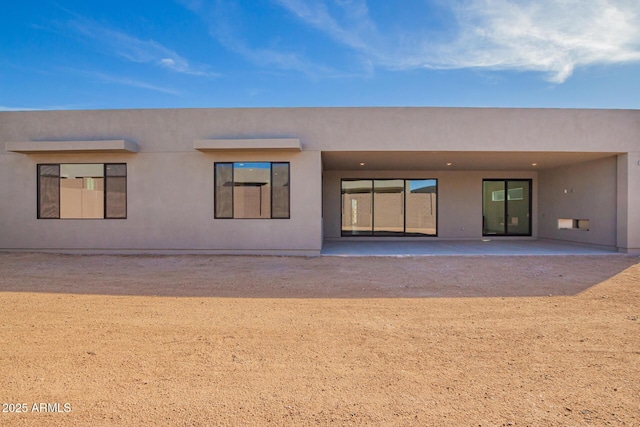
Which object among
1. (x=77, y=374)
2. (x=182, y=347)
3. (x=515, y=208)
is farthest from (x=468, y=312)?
(x=515, y=208)

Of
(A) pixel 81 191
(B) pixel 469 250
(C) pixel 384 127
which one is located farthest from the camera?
(B) pixel 469 250

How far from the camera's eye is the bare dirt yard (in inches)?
97.7

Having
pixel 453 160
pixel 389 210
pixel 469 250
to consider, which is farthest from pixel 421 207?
pixel 469 250

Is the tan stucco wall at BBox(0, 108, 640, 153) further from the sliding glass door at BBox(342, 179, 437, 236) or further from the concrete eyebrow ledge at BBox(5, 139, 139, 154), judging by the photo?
the sliding glass door at BBox(342, 179, 437, 236)

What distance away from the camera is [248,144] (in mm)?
9578

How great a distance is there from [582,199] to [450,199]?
4.37m

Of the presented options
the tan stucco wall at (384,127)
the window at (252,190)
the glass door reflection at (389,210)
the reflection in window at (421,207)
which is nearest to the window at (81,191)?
the tan stucco wall at (384,127)

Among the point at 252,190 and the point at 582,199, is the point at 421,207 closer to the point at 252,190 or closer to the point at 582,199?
the point at 582,199

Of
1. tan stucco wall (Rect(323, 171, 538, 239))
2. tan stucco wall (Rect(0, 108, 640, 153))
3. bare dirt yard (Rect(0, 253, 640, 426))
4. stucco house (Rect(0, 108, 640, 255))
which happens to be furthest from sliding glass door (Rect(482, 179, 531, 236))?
bare dirt yard (Rect(0, 253, 640, 426))

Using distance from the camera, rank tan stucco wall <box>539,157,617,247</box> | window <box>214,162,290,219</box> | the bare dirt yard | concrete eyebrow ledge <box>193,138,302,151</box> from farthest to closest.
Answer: tan stucco wall <box>539,157,617,247</box> → window <box>214,162,290,219</box> → concrete eyebrow ledge <box>193,138,302,151</box> → the bare dirt yard

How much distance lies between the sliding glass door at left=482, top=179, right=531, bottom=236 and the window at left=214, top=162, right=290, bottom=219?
30.1 feet

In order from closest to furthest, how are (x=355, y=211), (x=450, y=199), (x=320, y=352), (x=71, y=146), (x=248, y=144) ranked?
(x=320, y=352) → (x=248, y=144) → (x=71, y=146) → (x=450, y=199) → (x=355, y=211)

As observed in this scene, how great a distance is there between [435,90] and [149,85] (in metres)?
11.1

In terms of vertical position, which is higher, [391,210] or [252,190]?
[252,190]
